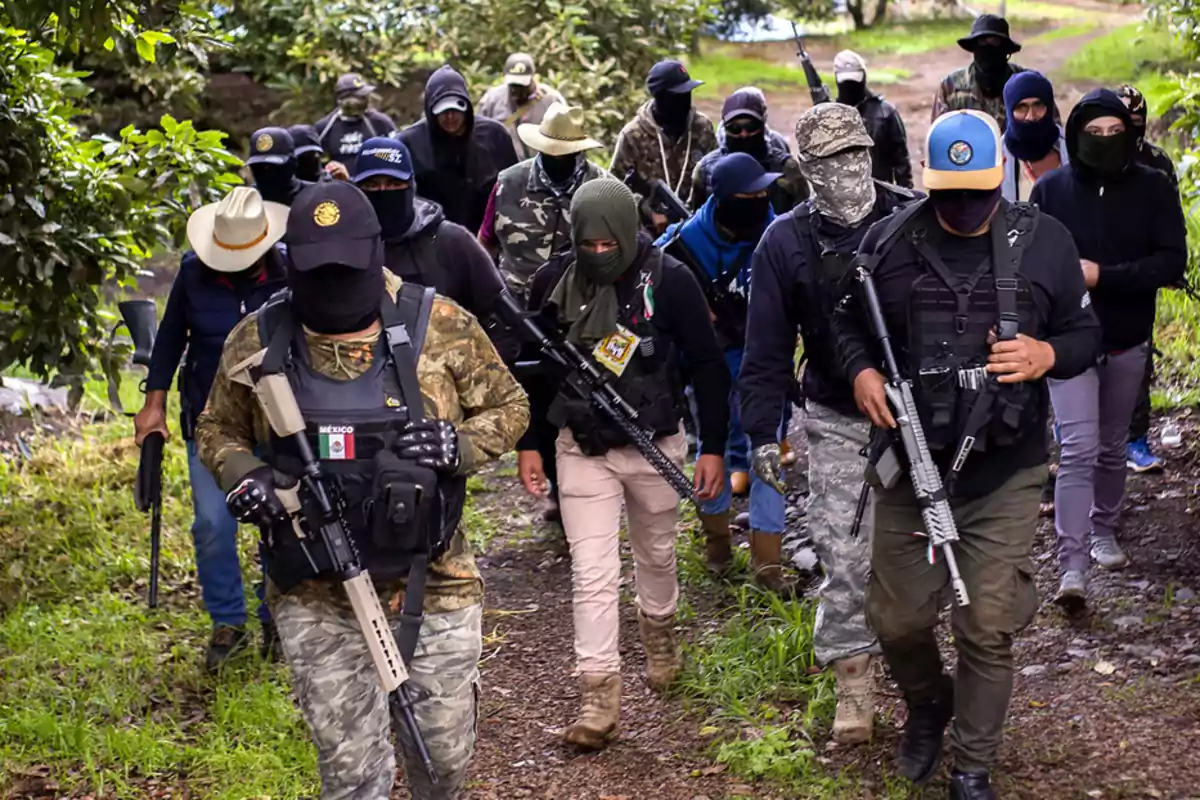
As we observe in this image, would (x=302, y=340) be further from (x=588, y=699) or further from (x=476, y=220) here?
(x=476, y=220)

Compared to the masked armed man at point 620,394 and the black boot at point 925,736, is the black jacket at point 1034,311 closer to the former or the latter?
the black boot at point 925,736

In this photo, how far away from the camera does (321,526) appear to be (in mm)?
3723

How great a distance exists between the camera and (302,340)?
3.84m

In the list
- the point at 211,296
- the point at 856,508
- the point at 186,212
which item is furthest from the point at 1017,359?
the point at 186,212

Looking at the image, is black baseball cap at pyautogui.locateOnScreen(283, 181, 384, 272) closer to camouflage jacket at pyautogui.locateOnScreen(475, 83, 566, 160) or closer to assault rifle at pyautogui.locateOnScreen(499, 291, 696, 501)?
assault rifle at pyautogui.locateOnScreen(499, 291, 696, 501)

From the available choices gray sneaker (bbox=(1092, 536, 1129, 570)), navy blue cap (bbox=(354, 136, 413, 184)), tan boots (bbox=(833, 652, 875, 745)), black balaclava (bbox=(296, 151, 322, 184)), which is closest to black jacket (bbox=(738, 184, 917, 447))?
tan boots (bbox=(833, 652, 875, 745))

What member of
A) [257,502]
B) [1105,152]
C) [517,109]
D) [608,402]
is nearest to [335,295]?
[257,502]

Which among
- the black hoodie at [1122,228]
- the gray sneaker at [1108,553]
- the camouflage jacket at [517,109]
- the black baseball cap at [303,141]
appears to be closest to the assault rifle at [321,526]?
the black hoodie at [1122,228]

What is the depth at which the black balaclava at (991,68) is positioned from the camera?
7.76 meters

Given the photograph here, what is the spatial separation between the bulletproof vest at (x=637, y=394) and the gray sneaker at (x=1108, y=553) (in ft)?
7.48

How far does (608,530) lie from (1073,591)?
2.02 m

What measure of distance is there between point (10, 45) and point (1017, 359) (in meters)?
4.86

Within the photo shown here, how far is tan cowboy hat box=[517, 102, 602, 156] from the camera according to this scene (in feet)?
21.3

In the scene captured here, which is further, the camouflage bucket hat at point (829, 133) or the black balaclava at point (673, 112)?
the black balaclava at point (673, 112)
